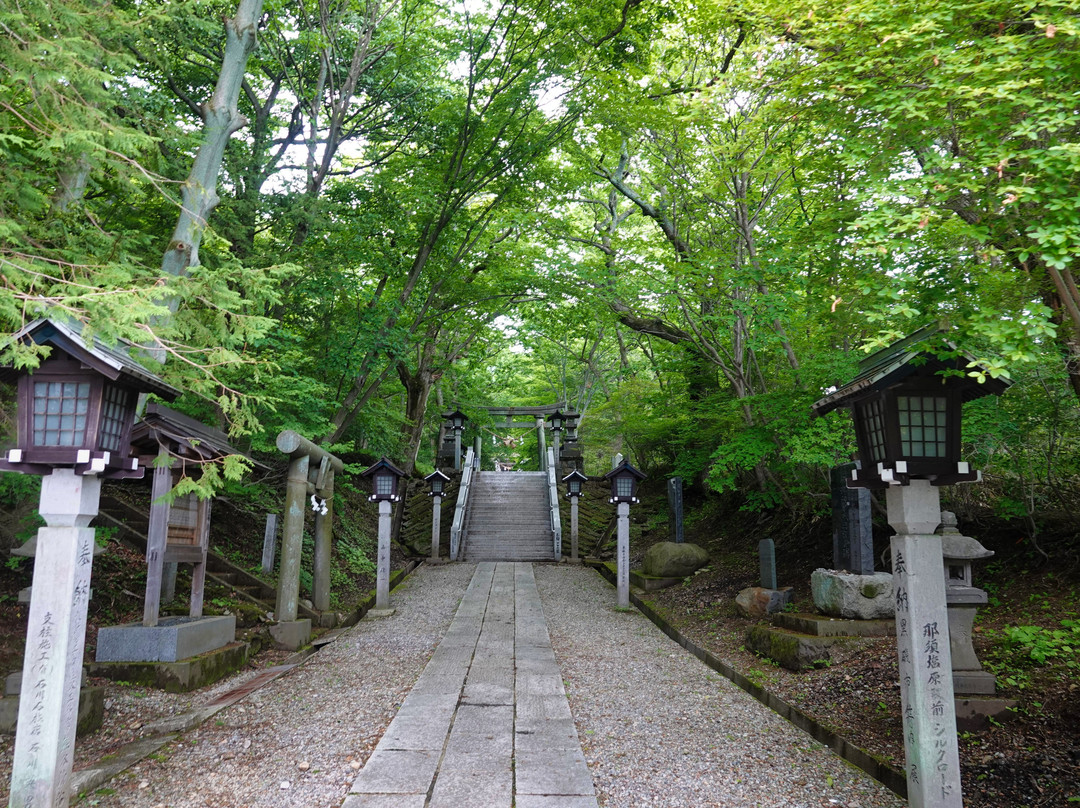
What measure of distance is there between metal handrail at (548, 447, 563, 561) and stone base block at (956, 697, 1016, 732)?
10.4 meters

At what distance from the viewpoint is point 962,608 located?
14.1 feet

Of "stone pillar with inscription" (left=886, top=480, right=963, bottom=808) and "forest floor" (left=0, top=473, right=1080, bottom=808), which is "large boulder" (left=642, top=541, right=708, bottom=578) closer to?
"forest floor" (left=0, top=473, right=1080, bottom=808)

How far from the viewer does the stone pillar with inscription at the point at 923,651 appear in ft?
9.98

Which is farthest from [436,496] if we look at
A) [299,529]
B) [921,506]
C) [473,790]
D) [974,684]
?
[921,506]

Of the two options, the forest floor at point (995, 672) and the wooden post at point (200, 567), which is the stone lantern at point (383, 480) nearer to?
the wooden post at point (200, 567)

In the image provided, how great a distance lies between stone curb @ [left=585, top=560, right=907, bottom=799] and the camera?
11.5 feet

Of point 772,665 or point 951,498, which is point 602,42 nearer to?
point 951,498

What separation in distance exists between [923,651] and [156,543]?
5994 millimetres

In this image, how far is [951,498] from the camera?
6777mm

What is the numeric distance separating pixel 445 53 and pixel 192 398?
680 centimetres

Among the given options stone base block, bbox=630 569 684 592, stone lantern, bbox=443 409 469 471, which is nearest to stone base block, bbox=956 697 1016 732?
stone base block, bbox=630 569 684 592

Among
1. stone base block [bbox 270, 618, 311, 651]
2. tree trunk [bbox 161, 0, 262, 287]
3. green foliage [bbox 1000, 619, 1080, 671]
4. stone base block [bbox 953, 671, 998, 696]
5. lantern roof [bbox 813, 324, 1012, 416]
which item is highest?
tree trunk [bbox 161, 0, 262, 287]

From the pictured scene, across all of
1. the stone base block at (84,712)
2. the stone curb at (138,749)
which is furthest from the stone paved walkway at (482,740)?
the stone base block at (84,712)

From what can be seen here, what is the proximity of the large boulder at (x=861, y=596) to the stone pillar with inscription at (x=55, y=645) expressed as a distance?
5.54 metres
